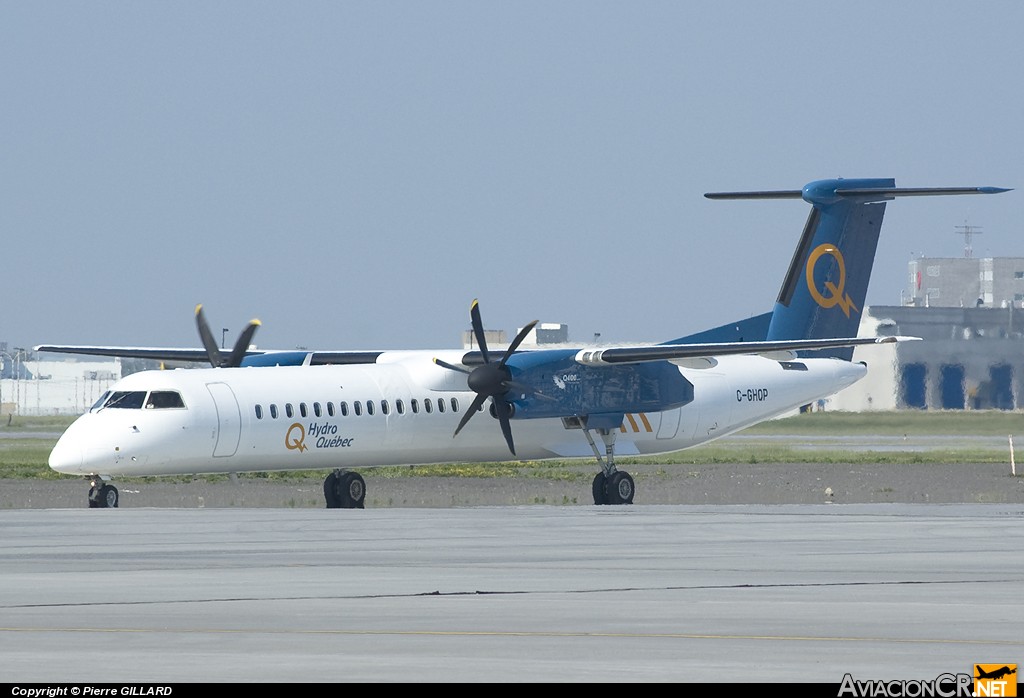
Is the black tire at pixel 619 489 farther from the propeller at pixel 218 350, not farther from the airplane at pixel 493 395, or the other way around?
the propeller at pixel 218 350

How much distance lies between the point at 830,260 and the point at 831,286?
1.86 ft

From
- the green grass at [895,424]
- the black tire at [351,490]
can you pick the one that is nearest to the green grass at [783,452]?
the green grass at [895,424]

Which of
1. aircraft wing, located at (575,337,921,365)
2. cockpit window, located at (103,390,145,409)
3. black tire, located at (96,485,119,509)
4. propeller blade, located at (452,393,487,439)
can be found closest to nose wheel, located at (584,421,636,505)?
aircraft wing, located at (575,337,921,365)

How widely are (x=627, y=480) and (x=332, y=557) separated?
1741 cm

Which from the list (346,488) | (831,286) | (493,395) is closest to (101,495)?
(346,488)

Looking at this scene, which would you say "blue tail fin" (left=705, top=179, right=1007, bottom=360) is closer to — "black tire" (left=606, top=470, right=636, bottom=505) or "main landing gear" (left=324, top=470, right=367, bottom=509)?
"black tire" (left=606, top=470, right=636, bottom=505)

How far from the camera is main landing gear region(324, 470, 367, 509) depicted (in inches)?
1358

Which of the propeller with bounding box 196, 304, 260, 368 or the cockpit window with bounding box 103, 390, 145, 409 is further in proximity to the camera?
the propeller with bounding box 196, 304, 260, 368

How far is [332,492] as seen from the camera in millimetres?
34625

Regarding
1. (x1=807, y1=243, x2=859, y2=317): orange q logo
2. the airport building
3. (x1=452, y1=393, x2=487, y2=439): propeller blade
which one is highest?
the airport building

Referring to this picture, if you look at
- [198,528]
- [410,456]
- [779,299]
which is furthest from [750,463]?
[198,528]

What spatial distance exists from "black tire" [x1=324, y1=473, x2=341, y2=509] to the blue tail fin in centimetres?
1034

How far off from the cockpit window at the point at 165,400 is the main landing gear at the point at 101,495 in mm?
1533

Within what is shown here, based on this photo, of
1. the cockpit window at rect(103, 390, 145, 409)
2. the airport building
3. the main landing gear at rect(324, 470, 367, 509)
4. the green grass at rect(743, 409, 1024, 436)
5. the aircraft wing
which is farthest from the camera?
the airport building
